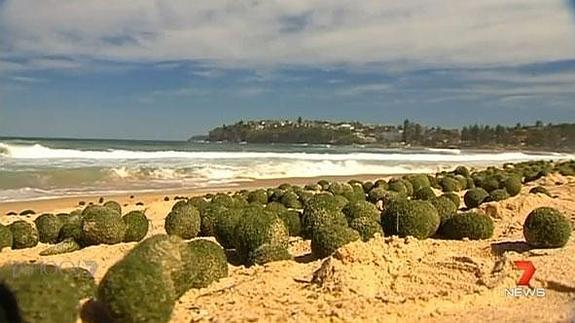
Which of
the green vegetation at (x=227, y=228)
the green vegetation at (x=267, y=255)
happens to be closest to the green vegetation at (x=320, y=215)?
the green vegetation at (x=267, y=255)

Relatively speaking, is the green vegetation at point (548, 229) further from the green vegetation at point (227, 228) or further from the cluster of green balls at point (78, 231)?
the cluster of green balls at point (78, 231)

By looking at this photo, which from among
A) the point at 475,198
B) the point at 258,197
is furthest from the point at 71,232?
the point at 475,198

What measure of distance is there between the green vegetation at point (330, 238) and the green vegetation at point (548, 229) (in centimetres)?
239

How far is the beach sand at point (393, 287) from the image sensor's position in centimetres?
575

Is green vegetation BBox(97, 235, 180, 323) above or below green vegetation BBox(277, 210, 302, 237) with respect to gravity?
above

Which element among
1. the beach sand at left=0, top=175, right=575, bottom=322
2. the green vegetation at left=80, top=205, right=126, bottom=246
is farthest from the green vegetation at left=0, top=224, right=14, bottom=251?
the beach sand at left=0, top=175, right=575, bottom=322

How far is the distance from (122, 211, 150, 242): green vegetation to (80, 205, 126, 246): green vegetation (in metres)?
0.13

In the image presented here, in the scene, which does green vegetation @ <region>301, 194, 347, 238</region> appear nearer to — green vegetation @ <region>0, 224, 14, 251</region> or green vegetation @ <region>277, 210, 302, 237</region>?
green vegetation @ <region>277, 210, 302, 237</region>

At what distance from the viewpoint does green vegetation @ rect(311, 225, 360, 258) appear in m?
8.27

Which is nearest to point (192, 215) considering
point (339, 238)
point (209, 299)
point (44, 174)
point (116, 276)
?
point (339, 238)

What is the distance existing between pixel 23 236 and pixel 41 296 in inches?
284

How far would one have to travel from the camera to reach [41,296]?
193 inches

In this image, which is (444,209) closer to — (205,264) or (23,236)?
(205,264)

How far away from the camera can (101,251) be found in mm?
10094
